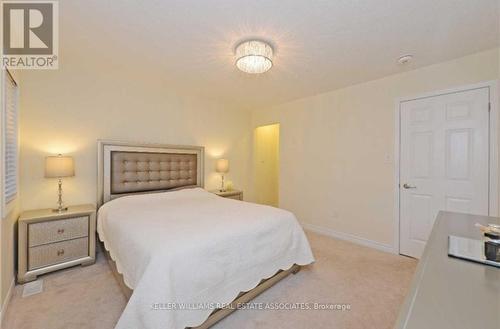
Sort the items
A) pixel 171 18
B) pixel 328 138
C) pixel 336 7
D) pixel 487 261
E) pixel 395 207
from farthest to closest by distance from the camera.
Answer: pixel 328 138
pixel 395 207
pixel 171 18
pixel 336 7
pixel 487 261

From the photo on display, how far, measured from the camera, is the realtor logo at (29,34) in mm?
1712

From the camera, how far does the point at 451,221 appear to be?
1.49 metres

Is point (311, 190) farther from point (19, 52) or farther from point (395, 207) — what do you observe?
point (19, 52)

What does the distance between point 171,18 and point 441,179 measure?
3348 millimetres

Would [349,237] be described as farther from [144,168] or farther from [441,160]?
[144,168]

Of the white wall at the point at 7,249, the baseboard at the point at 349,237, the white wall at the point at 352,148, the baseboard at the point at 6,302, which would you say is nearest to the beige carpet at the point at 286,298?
the baseboard at the point at 6,302

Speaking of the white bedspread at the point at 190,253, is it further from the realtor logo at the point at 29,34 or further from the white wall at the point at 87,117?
the realtor logo at the point at 29,34

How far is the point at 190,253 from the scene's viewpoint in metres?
1.46

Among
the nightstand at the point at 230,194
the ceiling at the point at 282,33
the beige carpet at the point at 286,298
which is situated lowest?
the beige carpet at the point at 286,298

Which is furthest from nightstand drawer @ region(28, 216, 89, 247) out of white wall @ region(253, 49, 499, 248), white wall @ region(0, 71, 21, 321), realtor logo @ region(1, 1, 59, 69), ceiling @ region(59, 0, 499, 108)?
white wall @ region(253, 49, 499, 248)

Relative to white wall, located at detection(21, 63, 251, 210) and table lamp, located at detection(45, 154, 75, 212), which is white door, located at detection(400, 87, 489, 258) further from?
table lamp, located at detection(45, 154, 75, 212)

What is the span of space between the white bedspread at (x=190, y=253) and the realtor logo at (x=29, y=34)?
167 centimetres

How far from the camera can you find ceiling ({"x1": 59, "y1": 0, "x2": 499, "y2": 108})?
1.66 meters

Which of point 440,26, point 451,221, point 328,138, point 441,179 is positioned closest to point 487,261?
point 451,221
